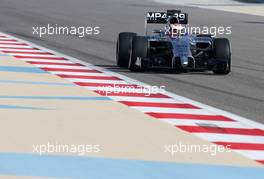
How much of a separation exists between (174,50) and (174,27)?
27.0 inches

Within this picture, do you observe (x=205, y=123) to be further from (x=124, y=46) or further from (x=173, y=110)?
(x=124, y=46)

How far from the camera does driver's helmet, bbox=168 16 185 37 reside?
47.8 feet

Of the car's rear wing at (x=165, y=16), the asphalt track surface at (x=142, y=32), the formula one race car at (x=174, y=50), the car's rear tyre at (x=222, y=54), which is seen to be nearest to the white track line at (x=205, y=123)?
the asphalt track surface at (x=142, y=32)

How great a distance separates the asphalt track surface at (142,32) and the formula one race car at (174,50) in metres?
0.19

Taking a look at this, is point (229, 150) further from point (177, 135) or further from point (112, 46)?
point (112, 46)

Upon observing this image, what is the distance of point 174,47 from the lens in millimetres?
14078

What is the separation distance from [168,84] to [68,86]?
1685mm

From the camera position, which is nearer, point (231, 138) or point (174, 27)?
point (231, 138)

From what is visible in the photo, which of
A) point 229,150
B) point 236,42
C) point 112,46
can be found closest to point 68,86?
point 229,150

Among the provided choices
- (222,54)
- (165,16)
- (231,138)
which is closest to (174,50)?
(222,54)

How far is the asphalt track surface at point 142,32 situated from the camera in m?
11.8

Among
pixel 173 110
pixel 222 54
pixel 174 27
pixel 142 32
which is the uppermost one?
pixel 174 27

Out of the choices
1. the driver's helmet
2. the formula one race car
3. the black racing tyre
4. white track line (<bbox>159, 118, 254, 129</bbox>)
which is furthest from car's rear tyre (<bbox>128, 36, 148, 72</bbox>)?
white track line (<bbox>159, 118, 254, 129</bbox>)

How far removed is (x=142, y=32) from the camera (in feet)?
85.7
